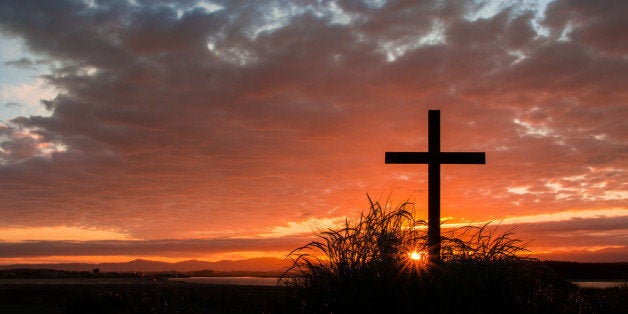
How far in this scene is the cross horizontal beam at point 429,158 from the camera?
49.8 ft

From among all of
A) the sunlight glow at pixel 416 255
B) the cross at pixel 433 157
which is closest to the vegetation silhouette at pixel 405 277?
the sunlight glow at pixel 416 255

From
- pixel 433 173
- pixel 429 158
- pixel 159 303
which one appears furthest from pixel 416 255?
pixel 429 158

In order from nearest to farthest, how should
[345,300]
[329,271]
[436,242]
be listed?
[345,300] → [329,271] → [436,242]

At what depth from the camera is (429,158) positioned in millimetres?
15266

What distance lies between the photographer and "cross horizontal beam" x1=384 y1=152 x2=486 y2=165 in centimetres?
1519

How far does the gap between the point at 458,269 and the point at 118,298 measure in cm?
1491

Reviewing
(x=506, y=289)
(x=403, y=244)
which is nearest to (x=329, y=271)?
(x=403, y=244)

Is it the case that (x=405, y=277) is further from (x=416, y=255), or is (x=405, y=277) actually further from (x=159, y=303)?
(x=159, y=303)

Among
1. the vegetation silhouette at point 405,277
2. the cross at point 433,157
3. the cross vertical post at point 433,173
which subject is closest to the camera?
the vegetation silhouette at point 405,277

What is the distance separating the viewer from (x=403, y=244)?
33.8 feet

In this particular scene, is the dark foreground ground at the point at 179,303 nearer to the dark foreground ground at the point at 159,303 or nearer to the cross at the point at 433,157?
the dark foreground ground at the point at 159,303

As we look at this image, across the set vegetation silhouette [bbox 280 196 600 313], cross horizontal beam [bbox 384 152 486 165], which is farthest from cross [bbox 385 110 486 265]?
vegetation silhouette [bbox 280 196 600 313]

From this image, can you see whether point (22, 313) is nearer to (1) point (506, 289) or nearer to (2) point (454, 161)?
(2) point (454, 161)

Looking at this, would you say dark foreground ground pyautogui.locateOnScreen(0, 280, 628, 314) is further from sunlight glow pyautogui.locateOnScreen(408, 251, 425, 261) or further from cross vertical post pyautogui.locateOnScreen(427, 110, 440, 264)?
cross vertical post pyautogui.locateOnScreen(427, 110, 440, 264)
